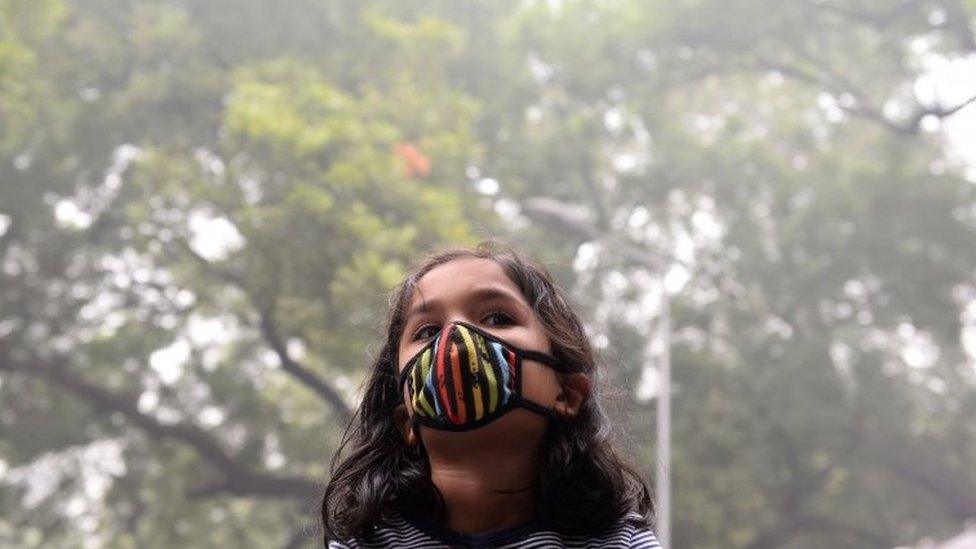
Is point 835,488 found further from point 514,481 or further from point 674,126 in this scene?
point 514,481

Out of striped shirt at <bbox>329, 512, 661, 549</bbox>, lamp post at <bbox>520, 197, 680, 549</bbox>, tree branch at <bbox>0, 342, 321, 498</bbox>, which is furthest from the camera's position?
tree branch at <bbox>0, 342, 321, 498</bbox>

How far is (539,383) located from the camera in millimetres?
1937

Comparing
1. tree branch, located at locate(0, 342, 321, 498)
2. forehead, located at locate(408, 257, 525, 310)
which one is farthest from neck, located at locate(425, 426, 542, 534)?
tree branch, located at locate(0, 342, 321, 498)

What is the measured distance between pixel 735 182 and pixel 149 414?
830cm

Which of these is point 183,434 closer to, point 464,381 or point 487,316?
point 487,316

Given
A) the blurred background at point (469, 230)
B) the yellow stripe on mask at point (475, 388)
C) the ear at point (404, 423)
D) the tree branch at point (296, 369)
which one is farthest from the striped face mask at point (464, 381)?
the tree branch at point (296, 369)

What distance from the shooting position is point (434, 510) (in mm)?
1840

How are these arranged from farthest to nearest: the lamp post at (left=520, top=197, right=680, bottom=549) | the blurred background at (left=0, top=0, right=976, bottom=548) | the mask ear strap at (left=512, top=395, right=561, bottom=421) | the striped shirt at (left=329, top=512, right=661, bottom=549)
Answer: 1. the blurred background at (left=0, top=0, right=976, bottom=548)
2. the lamp post at (left=520, top=197, right=680, bottom=549)
3. the mask ear strap at (left=512, top=395, right=561, bottom=421)
4. the striped shirt at (left=329, top=512, right=661, bottom=549)

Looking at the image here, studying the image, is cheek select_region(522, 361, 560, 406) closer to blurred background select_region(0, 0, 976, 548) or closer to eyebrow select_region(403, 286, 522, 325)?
eyebrow select_region(403, 286, 522, 325)

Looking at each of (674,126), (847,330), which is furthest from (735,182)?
(847,330)

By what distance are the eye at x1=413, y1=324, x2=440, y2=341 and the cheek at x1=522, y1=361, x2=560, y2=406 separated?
17cm

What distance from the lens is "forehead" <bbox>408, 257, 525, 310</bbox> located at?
1.98 m

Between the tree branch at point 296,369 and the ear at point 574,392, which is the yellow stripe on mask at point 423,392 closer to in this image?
the ear at point 574,392

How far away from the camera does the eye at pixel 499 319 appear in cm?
197
